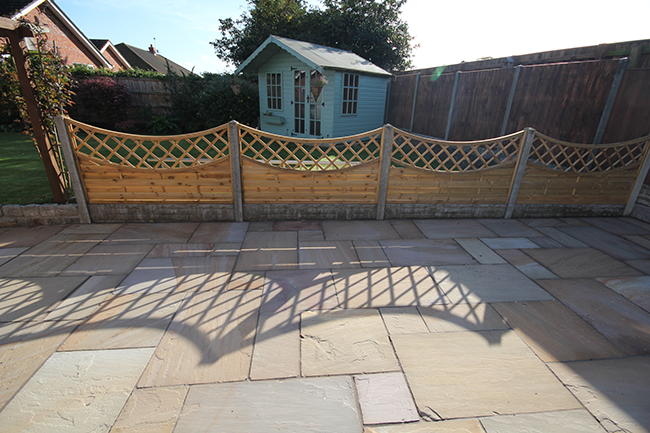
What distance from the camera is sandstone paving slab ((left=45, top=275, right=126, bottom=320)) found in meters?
2.79

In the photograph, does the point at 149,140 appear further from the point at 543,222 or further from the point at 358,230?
the point at 543,222

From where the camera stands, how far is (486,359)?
2.38 m

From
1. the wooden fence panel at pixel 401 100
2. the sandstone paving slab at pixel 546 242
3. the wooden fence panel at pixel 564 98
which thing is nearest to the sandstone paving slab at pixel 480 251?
the sandstone paving slab at pixel 546 242

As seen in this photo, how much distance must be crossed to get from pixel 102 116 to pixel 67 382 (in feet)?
41.7

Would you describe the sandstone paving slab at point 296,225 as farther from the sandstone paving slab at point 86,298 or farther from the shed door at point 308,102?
the shed door at point 308,102

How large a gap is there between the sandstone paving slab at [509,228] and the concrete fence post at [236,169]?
12.5ft

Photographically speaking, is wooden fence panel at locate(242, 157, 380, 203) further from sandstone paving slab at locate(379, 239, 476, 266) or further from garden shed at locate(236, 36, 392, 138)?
garden shed at locate(236, 36, 392, 138)

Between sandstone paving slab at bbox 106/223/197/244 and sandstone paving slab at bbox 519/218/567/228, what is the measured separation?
522cm

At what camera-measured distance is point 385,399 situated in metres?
2.04

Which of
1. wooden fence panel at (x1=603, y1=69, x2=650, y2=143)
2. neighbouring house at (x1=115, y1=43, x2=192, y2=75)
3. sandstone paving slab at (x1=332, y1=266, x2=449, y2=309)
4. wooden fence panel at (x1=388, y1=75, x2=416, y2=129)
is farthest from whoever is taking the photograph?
neighbouring house at (x1=115, y1=43, x2=192, y2=75)

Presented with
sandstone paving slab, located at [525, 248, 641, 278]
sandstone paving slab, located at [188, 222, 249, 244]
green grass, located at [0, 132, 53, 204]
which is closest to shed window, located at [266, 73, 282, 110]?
green grass, located at [0, 132, 53, 204]

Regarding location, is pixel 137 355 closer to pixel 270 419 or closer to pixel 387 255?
pixel 270 419

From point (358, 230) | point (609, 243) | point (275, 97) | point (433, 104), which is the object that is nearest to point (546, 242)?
point (609, 243)

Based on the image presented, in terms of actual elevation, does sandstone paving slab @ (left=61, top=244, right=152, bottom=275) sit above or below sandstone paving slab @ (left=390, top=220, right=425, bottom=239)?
below
